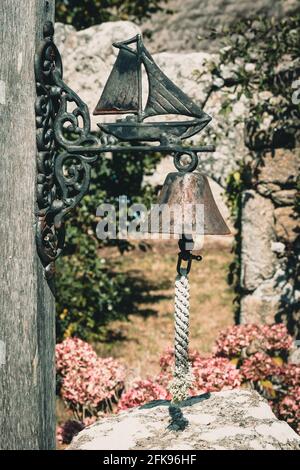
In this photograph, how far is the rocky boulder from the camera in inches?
108

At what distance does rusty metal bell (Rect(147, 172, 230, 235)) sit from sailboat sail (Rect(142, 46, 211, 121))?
Result: 0.23m

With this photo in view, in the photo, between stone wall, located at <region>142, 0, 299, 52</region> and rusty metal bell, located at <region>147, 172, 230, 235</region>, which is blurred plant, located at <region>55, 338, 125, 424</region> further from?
stone wall, located at <region>142, 0, 299, 52</region>

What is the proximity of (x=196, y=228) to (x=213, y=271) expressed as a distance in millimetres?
4858

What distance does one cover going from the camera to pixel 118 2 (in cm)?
775

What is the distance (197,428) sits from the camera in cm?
286

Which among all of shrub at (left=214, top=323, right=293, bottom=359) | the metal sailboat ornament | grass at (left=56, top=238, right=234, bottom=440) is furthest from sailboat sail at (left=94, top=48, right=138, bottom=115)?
grass at (left=56, top=238, right=234, bottom=440)

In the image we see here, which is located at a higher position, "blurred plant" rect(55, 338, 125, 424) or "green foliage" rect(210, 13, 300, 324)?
"green foliage" rect(210, 13, 300, 324)

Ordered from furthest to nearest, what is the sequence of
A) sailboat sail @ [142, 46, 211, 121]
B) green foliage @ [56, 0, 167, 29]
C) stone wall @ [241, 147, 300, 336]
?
green foliage @ [56, 0, 167, 29] < stone wall @ [241, 147, 300, 336] < sailboat sail @ [142, 46, 211, 121]

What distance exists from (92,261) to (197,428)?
9.93 feet

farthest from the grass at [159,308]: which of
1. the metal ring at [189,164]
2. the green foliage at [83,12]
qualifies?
the metal ring at [189,164]

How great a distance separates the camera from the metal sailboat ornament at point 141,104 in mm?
2609

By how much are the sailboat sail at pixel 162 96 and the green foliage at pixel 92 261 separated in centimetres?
307
